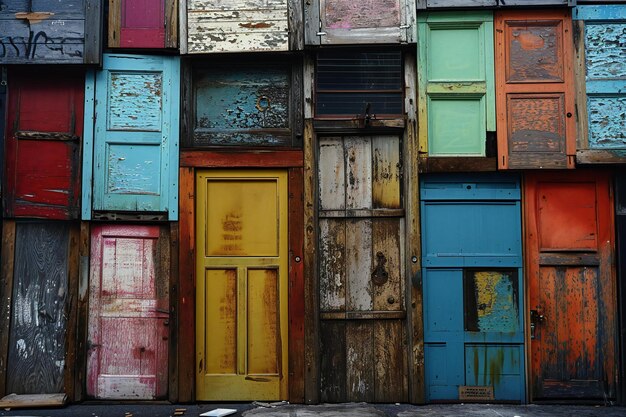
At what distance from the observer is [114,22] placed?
6.72m

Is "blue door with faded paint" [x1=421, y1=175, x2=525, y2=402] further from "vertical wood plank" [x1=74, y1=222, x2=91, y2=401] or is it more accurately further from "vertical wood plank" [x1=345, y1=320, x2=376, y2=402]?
"vertical wood plank" [x1=74, y1=222, x2=91, y2=401]

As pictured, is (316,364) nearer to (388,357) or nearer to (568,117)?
(388,357)

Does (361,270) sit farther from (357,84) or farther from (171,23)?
(171,23)

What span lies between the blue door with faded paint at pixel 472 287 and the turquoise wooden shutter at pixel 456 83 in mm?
386

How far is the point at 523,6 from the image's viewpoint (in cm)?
664

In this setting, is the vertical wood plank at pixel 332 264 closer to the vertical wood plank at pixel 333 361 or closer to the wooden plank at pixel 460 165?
the vertical wood plank at pixel 333 361

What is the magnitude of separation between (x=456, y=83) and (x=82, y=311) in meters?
4.62

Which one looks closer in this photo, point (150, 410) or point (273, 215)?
point (150, 410)

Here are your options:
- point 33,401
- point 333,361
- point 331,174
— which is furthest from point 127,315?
point 331,174

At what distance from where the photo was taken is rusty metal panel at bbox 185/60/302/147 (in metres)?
6.77

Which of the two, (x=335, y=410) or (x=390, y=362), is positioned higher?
(x=390, y=362)

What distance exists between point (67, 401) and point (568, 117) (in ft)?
19.6

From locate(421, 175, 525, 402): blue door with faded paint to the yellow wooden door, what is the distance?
1.57 metres

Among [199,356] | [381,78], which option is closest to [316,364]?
[199,356]
